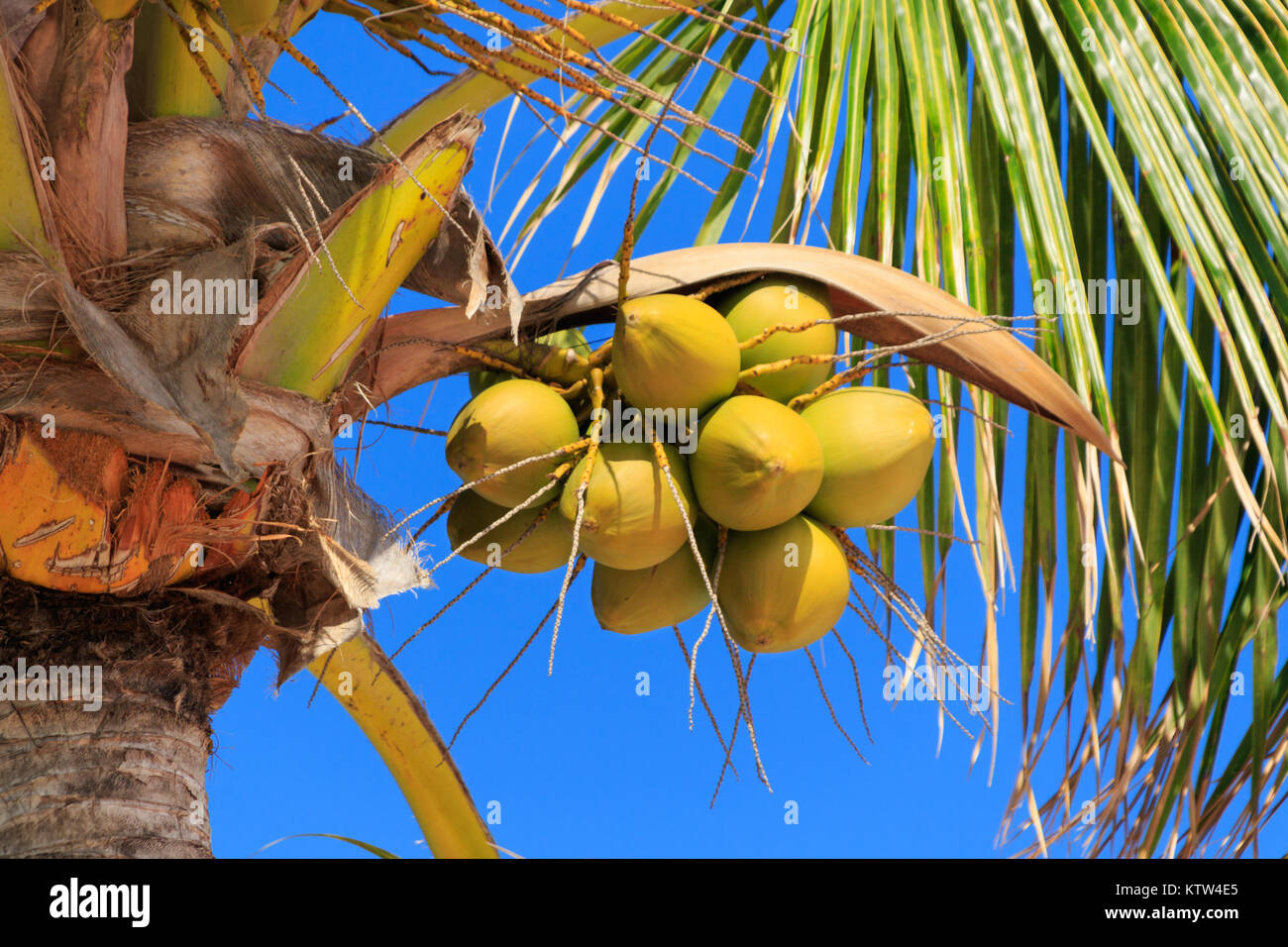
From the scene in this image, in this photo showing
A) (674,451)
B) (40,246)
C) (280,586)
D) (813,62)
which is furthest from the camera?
(813,62)

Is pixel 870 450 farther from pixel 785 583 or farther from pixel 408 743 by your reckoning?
pixel 408 743

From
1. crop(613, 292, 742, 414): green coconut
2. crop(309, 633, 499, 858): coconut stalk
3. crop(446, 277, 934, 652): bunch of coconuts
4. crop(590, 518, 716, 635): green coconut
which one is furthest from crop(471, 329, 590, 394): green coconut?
crop(309, 633, 499, 858): coconut stalk

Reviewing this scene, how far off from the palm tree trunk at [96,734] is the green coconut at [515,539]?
42 centimetres

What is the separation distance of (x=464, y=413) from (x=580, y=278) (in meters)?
0.25

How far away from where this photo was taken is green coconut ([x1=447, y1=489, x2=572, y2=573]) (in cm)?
145

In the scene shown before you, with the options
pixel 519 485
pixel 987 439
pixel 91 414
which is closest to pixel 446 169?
pixel 519 485

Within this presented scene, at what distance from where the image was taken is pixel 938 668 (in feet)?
4.95

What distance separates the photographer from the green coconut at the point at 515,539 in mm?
1453

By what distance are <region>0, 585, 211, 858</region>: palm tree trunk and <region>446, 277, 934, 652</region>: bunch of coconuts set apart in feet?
1.43

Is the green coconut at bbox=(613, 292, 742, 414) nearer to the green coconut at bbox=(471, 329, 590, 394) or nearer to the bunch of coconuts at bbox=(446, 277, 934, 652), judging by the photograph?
the bunch of coconuts at bbox=(446, 277, 934, 652)

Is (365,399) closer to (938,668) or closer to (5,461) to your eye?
(5,461)

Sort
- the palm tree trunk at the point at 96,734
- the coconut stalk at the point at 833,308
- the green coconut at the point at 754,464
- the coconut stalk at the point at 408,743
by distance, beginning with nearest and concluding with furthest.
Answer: the green coconut at the point at 754,464 < the palm tree trunk at the point at 96,734 < the coconut stalk at the point at 833,308 < the coconut stalk at the point at 408,743

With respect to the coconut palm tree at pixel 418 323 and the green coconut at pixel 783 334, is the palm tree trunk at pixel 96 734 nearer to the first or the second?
the coconut palm tree at pixel 418 323

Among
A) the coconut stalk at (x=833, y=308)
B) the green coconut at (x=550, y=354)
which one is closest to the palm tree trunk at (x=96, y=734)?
the coconut stalk at (x=833, y=308)
